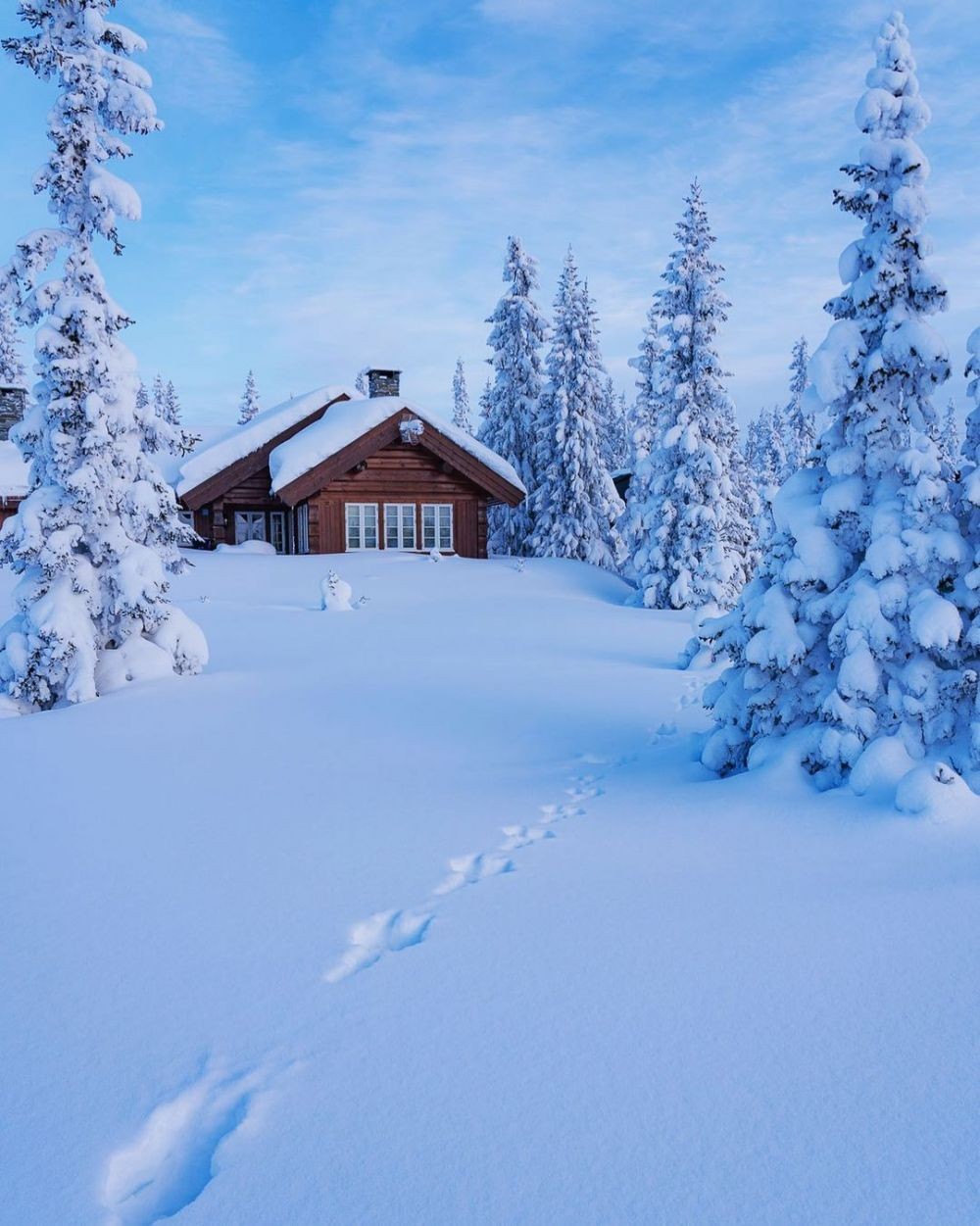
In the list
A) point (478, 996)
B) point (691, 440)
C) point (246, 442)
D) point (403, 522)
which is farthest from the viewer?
point (403, 522)

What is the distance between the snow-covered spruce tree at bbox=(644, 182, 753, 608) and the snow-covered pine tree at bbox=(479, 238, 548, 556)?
10.0 m

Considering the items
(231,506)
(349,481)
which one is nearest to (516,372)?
(349,481)

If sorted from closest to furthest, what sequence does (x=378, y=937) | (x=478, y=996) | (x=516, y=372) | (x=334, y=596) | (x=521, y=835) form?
(x=478, y=996)
(x=378, y=937)
(x=521, y=835)
(x=334, y=596)
(x=516, y=372)

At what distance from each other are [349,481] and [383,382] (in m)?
4.81

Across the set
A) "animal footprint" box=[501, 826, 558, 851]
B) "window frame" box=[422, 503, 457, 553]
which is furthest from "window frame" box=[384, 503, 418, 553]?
"animal footprint" box=[501, 826, 558, 851]

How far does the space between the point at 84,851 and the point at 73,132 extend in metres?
10.2

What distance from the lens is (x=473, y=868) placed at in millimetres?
5246

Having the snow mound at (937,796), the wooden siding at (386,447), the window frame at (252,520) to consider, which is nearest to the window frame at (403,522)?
the wooden siding at (386,447)

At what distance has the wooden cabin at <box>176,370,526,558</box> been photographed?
87.2 feet

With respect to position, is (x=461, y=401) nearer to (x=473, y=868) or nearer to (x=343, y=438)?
(x=343, y=438)

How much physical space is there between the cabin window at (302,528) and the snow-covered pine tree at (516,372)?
943 centimetres

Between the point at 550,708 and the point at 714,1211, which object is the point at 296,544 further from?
the point at 714,1211

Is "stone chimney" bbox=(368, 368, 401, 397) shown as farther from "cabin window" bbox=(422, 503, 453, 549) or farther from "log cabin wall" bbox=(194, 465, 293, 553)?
"log cabin wall" bbox=(194, 465, 293, 553)

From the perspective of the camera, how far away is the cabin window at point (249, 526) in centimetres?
2989
